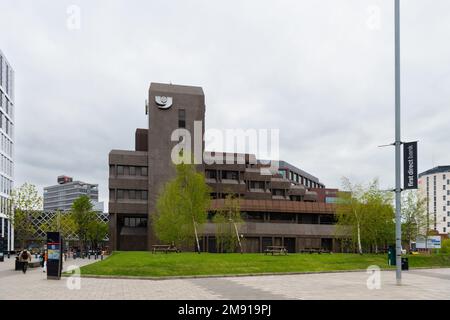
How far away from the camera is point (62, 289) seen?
19.2 meters

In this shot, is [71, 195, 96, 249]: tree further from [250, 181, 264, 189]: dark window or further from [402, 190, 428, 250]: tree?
[402, 190, 428, 250]: tree

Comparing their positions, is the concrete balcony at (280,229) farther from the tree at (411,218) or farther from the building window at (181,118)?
the building window at (181,118)

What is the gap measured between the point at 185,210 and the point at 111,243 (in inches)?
1140

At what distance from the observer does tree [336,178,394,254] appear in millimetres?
48469

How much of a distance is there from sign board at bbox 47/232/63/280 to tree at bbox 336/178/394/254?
106ft

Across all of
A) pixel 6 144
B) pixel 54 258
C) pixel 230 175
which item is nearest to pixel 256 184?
pixel 230 175

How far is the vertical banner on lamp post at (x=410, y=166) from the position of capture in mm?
21547

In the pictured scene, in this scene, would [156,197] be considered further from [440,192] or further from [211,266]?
[440,192]

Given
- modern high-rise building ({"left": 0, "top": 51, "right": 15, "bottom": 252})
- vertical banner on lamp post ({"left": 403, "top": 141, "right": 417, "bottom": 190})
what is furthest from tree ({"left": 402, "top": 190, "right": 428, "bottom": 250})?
modern high-rise building ({"left": 0, "top": 51, "right": 15, "bottom": 252})

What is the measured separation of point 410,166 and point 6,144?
97.0 metres
